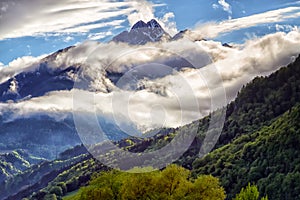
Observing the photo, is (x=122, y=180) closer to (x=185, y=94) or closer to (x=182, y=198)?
(x=182, y=198)

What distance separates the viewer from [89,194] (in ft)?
424

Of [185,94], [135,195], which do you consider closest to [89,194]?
[135,195]

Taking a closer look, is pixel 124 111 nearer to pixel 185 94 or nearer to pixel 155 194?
pixel 185 94

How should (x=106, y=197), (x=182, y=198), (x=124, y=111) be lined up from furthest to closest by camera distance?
(x=124, y=111)
(x=106, y=197)
(x=182, y=198)

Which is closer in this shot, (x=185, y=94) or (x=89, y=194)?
(x=89, y=194)

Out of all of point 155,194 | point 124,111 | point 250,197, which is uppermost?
point 124,111

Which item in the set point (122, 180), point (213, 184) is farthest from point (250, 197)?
point (122, 180)

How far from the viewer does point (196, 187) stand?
121188 mm

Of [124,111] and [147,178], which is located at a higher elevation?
[124,111]

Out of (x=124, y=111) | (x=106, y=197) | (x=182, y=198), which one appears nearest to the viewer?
(x=182, y=198)

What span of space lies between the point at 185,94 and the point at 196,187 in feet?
185

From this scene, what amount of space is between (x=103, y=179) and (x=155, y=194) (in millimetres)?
17968

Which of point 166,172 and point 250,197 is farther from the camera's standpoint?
point 250,197

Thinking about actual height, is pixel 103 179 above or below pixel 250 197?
above
